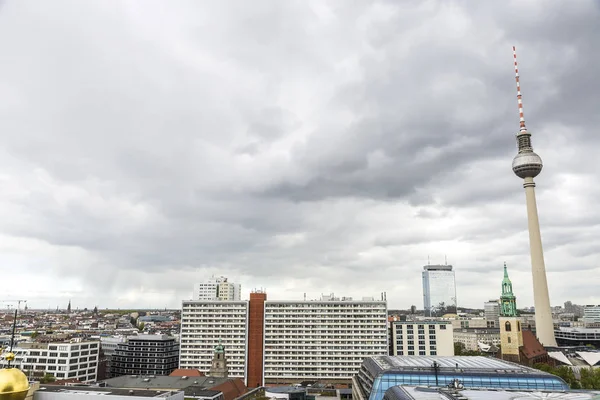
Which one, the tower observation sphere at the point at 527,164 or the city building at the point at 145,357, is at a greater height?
the tower observation sphere at the point at 527,164

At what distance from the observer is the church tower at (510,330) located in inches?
5079

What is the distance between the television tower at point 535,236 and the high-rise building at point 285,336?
2780 inches

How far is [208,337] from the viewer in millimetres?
137875

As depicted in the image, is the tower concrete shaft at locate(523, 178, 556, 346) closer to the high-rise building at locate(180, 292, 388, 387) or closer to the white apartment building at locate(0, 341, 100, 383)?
the high-rise building at locate(180, 292, 388, 387)

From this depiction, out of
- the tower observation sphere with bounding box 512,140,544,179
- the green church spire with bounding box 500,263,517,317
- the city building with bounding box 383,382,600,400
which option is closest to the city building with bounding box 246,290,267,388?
the green church spire with bounding box 500,263,517,317

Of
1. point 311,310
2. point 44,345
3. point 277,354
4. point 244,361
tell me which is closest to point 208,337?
point 244,361

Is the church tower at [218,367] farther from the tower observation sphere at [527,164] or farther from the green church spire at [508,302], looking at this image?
the tower observation sphere at [527,164]

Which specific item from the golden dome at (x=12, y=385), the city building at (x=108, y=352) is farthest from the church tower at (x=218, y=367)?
the golden dome at (x=12, y=385)

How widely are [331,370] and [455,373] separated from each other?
6551cm

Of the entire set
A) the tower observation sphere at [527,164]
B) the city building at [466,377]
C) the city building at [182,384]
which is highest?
the tower observation sphere at [527,164]

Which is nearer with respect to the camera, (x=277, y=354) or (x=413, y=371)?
(x=413, y=371)

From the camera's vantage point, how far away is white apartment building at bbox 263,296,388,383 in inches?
5256

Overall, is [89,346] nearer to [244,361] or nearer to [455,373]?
[244,361]

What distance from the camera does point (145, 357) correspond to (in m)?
138
